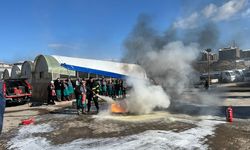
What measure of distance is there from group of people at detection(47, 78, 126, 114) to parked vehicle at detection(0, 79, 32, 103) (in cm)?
169

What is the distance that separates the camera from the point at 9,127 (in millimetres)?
14320

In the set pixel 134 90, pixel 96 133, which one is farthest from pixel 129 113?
pixel 96 133

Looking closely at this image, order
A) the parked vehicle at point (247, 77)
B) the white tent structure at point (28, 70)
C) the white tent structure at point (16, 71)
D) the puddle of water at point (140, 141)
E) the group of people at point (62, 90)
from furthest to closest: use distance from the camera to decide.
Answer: the parked vehicle at point (247, 77)
the white tent structure at point (16, 71)
the white tent structure at point (28, 70)
the group of people at point (62, 90)
the puddle of water at point (140, 141)

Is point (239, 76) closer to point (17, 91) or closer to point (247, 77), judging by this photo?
point (247, 77)

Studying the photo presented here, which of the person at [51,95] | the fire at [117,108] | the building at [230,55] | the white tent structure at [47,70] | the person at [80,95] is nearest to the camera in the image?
the fire at [117,108]

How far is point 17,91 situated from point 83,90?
833 cm

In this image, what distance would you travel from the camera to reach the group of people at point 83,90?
699 inches

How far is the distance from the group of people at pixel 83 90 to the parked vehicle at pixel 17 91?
1.69 meters

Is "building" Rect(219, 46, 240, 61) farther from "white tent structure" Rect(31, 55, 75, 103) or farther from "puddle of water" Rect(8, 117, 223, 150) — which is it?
"puddle of water" Rect(8, 117, 223, 150)

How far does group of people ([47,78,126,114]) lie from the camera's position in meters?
17.8

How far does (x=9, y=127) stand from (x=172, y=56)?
24.8ft

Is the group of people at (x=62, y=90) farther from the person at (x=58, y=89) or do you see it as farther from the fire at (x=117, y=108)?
the fire at (x=117, y=108)

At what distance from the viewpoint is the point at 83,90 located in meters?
17.9

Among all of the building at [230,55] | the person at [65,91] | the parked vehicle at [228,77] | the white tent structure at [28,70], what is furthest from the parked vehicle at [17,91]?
the building at [230,55]
